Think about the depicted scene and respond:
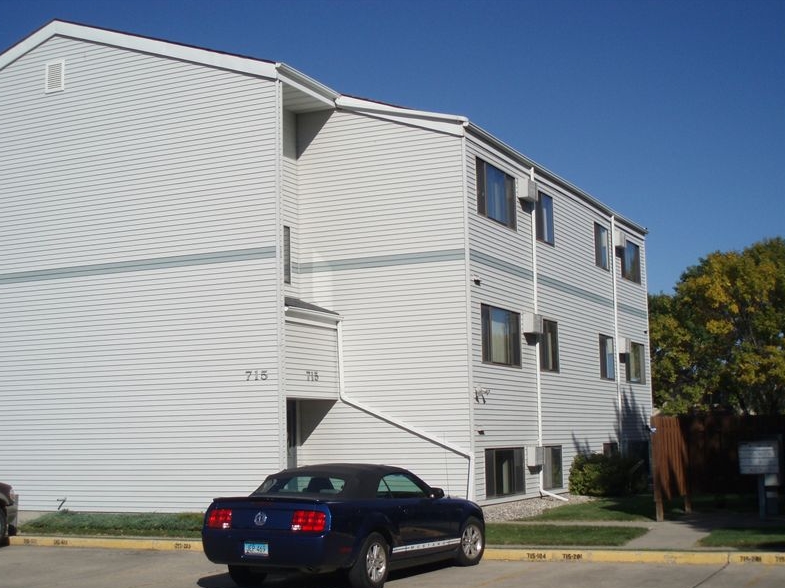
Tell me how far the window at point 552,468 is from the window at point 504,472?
A: 47.6 inches

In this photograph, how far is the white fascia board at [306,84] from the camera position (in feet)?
70.3

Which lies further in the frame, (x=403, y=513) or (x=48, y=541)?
(x=48, y=541)

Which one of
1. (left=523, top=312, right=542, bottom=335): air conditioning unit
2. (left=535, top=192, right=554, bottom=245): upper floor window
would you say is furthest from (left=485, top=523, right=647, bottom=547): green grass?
(left=535, top=192, right=554, bottom=245): upper floor window

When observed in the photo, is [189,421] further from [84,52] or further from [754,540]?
[754,540]

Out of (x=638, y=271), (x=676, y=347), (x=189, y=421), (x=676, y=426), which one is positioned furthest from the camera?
(x=676, y=347)

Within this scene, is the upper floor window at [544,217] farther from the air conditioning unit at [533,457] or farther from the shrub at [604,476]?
the shrub at [604,476]

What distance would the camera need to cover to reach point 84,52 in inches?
925

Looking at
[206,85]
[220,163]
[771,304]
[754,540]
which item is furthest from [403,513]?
[771,304]

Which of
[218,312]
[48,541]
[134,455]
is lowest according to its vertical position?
[48,541]

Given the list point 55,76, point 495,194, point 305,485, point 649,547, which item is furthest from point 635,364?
point 305,485

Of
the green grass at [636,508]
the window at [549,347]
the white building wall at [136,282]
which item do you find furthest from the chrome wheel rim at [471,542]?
the window at [549,347]

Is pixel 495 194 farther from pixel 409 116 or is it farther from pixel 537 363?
pixel 537 363

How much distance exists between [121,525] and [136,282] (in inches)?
219

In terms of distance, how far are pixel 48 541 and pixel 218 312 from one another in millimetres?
5715
